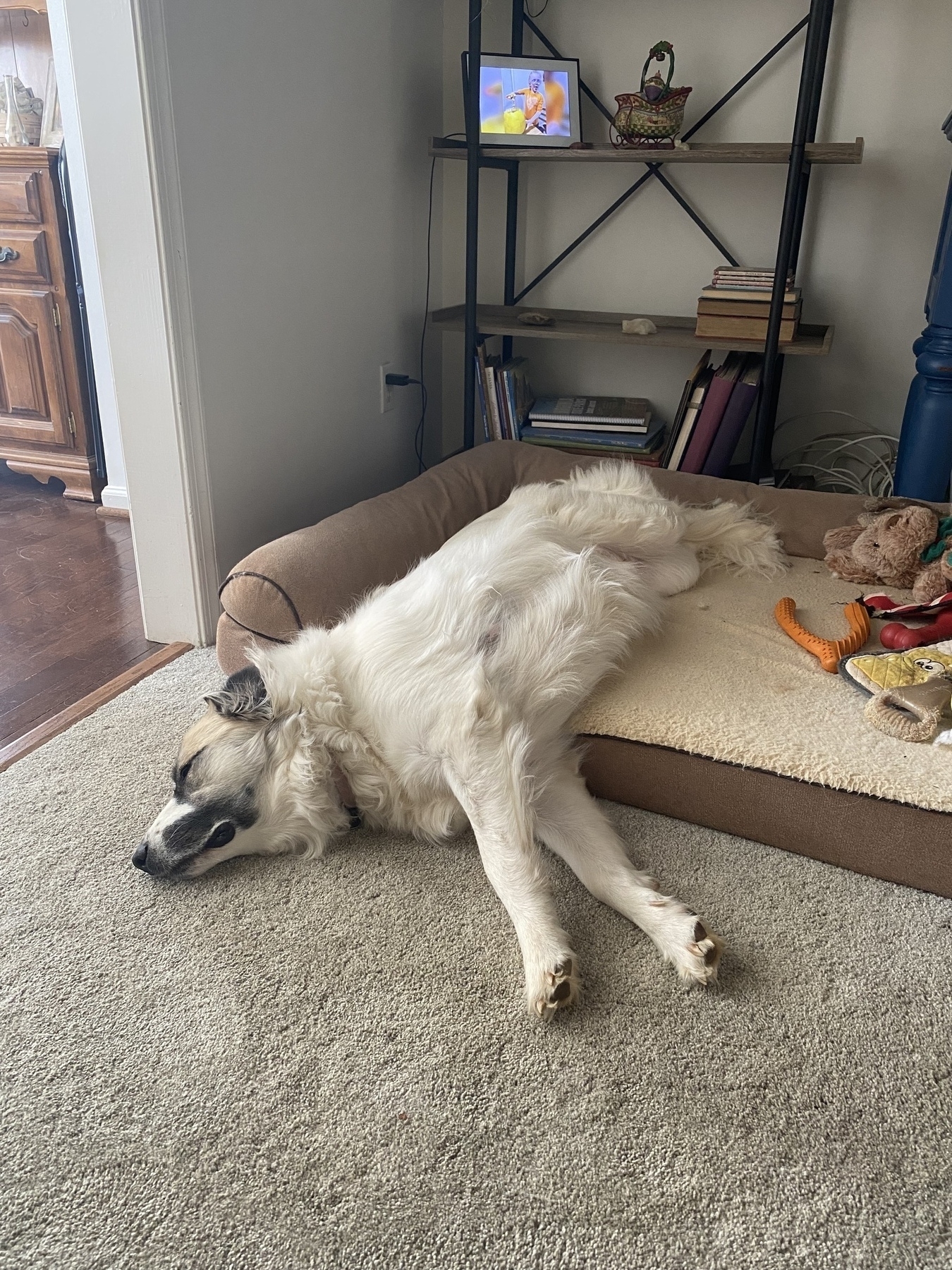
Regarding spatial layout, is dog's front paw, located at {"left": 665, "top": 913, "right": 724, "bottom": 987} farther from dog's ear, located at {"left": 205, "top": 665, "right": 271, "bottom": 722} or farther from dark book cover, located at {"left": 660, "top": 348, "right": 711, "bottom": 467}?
dark book cover, located at {"left": 660, "top": 348, "right": 711, "bottom": 467}

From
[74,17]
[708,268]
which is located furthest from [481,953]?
[708,268]

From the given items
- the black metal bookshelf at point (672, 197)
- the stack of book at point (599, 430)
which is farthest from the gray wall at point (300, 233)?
the stack of book at point (599, 430)

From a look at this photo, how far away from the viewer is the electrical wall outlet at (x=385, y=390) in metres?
2.91

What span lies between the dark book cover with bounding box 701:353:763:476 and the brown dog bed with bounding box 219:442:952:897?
1.71ft

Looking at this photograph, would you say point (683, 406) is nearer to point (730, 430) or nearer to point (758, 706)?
point (730, 430)

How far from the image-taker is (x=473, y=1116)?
3.62ft

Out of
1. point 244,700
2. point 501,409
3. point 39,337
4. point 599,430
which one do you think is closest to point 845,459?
point 599,430

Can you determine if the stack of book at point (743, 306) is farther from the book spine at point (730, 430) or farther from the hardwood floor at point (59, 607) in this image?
the hardwood floor at point (59, 607)

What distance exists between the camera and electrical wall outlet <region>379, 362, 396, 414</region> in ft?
9.56

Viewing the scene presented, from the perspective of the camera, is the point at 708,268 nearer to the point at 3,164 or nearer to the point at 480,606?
the point at 480,606

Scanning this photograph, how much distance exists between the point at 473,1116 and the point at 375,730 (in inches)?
24.2

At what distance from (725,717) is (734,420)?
135 cm

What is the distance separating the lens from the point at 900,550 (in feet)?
6.54

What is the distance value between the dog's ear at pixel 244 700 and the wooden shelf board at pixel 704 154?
5.84 feet
